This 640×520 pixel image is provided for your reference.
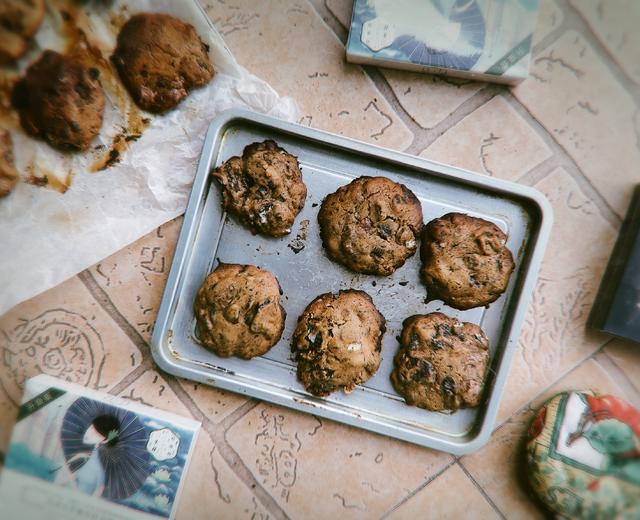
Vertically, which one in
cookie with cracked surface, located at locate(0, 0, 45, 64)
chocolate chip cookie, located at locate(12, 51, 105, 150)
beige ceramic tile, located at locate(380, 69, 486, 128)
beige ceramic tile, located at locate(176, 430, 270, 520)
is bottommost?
beige ceramic tile, located at locate(176, 430, 270, 520)

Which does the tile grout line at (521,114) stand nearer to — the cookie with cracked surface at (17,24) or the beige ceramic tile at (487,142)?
the beige ceramic tile at (487,142)

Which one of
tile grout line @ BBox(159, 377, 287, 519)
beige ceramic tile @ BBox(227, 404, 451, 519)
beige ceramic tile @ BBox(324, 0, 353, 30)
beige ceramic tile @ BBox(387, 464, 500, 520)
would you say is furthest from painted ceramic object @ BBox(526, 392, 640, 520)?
beige ceramic tile @ BBox(324, 0, 353, 30)

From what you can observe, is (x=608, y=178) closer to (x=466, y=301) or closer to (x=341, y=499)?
(x=466, y=301)

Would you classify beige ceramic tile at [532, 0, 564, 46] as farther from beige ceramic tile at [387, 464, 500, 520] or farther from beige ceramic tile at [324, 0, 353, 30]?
beige ceramic tile at [387, 464, 500, 520]

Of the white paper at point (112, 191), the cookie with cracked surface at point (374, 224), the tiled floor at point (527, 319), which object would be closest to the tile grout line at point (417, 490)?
the tiled floor at point (527, 319)

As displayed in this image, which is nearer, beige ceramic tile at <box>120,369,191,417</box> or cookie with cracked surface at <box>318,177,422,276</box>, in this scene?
cookie with cracked surface at <box>318,177,422,276</box>

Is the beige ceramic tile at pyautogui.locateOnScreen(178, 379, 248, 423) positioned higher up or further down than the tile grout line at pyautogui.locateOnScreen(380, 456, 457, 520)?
higher up
